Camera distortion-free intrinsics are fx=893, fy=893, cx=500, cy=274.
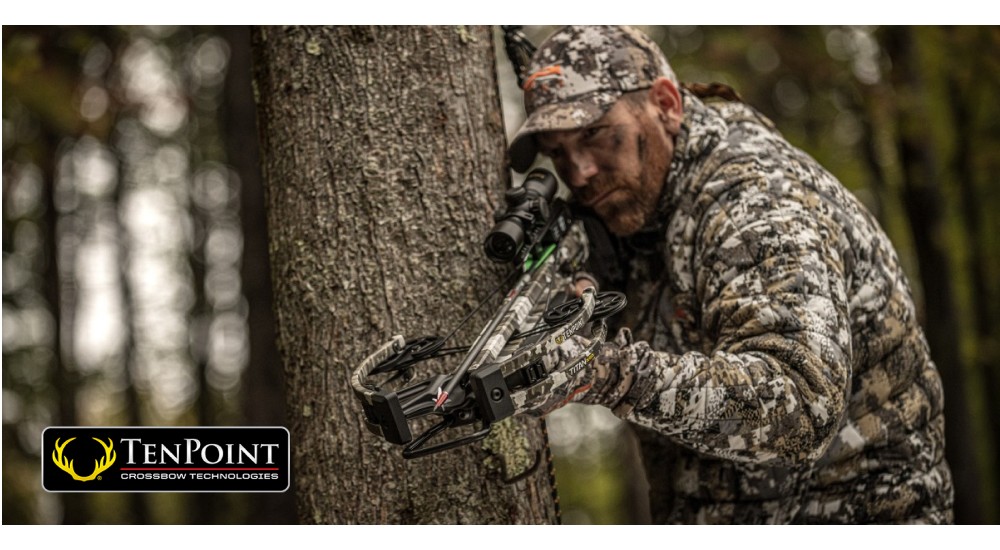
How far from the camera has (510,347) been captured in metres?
2.10

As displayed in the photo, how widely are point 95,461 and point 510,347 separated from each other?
1287mm

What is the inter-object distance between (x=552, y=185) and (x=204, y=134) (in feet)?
28.0

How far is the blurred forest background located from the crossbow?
7.89 ft

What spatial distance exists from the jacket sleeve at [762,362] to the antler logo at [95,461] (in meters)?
1.44

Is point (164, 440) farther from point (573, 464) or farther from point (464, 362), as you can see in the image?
point (573, 464)

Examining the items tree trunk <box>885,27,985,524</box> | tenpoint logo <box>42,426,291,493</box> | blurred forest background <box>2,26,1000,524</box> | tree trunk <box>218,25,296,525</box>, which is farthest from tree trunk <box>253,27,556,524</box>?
tree trunk <box>885,27,985,524</box>

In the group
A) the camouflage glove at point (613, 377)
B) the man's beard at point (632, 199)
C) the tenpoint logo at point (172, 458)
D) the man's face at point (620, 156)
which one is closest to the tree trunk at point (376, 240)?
the tenpoint logo at point (172, 458)

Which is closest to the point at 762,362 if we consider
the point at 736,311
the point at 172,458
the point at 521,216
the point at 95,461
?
the point at 736,311

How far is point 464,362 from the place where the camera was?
6.38 ft

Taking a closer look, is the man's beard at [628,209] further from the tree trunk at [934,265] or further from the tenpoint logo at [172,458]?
the tree trunk at [934,265]

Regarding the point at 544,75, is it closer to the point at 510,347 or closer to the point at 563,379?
the point at 510,347

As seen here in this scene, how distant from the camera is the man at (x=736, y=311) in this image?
83.0 inches

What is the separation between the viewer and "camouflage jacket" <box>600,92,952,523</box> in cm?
211
